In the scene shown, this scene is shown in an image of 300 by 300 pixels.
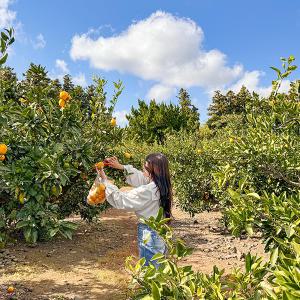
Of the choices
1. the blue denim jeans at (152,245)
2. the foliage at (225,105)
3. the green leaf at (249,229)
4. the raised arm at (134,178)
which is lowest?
the blue denim jeans at (152,245)

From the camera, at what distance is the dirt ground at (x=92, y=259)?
4586mm

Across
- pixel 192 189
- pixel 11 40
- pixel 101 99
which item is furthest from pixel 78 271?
pixel 11 40

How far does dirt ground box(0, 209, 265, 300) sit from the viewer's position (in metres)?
4.59

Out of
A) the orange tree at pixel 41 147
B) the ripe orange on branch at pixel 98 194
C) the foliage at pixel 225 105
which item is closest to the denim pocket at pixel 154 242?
the ripe orange on branch at pixel 98 194

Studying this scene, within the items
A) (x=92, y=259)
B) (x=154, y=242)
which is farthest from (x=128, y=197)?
(x=92, y=259)

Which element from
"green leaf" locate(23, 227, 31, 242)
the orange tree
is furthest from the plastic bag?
"green leaf" locate(23, 227, 31, 242)

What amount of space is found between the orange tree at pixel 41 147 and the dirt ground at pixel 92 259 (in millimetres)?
1549

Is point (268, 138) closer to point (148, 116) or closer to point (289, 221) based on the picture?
point (289, 221)

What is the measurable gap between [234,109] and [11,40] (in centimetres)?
3459

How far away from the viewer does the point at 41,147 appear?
2.56m

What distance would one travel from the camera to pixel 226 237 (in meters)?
7.32

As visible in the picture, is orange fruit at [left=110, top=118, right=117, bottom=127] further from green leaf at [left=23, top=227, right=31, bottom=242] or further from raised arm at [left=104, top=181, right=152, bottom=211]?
green leaf at [left=23, top=227, right=31, bottom=242]

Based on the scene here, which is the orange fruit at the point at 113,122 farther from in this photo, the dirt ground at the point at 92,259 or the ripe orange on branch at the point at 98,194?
the dirt ground at the point at 92,259

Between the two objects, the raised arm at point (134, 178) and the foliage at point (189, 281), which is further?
the raised arm at point (134, 178)
